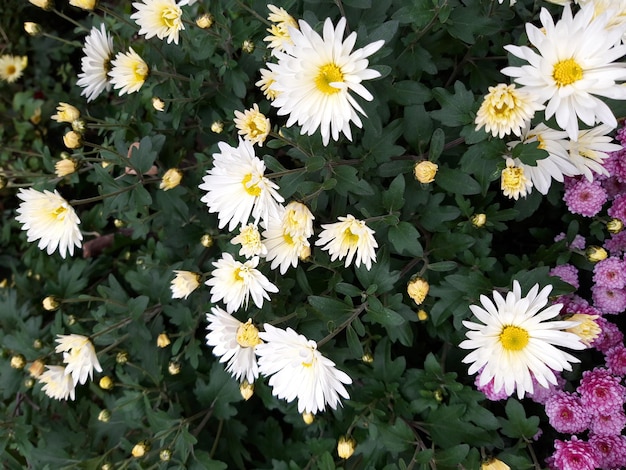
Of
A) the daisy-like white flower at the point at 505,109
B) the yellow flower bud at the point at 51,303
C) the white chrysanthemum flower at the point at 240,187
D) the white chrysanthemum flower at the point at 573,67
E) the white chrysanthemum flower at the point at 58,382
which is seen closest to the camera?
the white chrysanthemum flower at the point at 573,67

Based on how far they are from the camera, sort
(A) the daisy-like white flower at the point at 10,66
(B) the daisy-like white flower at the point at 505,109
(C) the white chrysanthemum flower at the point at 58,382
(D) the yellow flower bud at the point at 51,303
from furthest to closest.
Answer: (A) the daisy-like white flower at the point at 10,66, (D) the yellow flower bud at the point at 51,303, (C) the white chrysanthemum flower at the point at 58,382, (B) the daisy-like white flower at the point at 505,109

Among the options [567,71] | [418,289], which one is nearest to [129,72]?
[418,289]

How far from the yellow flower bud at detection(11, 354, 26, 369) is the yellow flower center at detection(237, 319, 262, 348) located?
1.30m

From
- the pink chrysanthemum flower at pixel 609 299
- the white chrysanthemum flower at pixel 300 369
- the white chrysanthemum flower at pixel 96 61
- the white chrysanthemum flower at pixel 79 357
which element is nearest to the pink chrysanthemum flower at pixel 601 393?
the pink chrysanthemum flower at pixel 609 299

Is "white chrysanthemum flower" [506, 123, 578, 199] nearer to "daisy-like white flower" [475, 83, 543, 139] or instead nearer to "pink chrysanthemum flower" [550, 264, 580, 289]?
"daisy-like white flower" [475, 83, 543, 139]

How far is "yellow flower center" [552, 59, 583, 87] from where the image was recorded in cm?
144

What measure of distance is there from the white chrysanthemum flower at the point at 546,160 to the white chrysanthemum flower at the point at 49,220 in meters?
1.71

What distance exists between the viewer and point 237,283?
1.90 meters

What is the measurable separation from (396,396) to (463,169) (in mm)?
999

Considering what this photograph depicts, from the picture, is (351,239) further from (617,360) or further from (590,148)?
(617,360)

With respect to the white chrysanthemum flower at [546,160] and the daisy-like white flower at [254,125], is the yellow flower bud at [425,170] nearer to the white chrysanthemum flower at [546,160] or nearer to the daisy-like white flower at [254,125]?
the white chrysanthemum flower at [546,160]

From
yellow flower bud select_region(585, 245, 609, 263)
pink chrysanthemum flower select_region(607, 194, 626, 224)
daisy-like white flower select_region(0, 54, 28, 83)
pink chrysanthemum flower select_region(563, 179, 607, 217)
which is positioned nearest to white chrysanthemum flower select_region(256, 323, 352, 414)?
yellow flower bud select_region(585, 245, 609, 263)

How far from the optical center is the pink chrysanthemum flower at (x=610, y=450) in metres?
1.86

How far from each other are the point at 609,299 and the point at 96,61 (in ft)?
7.51
